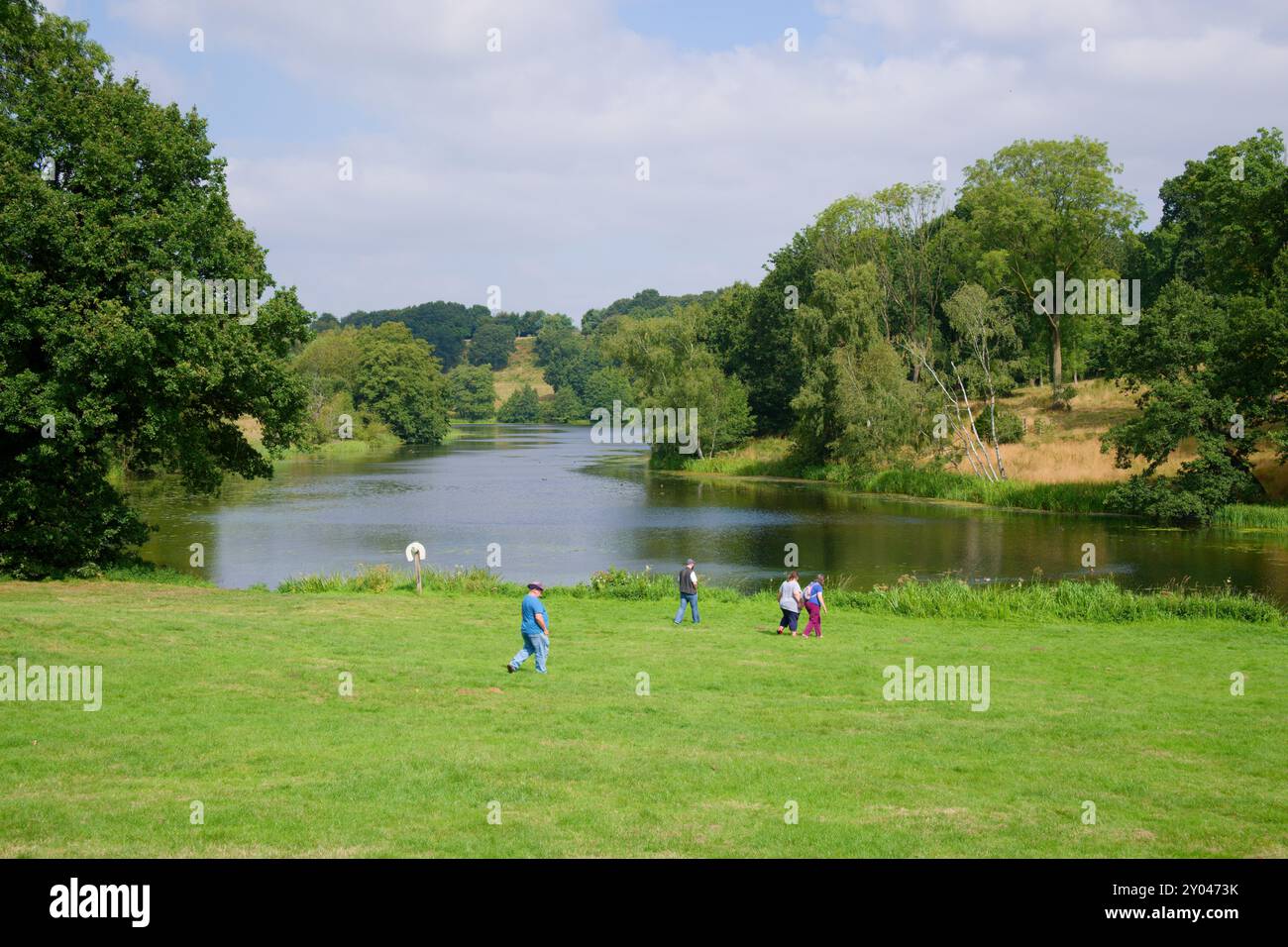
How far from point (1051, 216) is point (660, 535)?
50.7 meters

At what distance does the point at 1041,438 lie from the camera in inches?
2923

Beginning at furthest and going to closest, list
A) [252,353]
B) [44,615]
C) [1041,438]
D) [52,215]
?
[1041,438] → [252,353] → [52,215] → [44,615]

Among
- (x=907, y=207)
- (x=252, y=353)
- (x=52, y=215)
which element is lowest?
(x=252, y=353)

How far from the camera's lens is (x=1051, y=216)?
8119 centimetres

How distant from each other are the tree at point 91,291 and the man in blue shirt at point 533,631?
52.0 ft

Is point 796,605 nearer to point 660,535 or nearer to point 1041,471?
point 660,535

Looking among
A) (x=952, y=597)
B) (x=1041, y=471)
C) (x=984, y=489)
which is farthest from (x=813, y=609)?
(x=1041, y=471)

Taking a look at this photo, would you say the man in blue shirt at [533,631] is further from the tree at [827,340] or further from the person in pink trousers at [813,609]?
the tree at [827,340]

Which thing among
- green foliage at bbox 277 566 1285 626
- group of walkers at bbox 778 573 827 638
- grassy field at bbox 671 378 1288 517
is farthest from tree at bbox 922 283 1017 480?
group of walkers at bbox 778 573 827 638

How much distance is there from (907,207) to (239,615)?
87.1m

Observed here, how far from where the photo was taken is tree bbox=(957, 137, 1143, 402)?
268 feet

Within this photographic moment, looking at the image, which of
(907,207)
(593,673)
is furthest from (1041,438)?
(593,673)

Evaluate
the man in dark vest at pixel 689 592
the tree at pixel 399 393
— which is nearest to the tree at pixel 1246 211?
the man in dark vest at pixel 689 592
